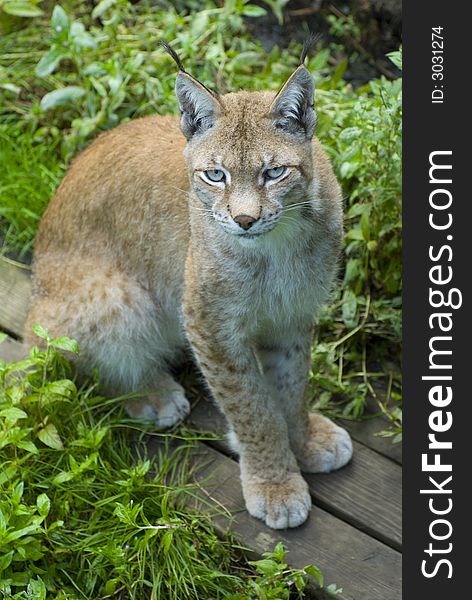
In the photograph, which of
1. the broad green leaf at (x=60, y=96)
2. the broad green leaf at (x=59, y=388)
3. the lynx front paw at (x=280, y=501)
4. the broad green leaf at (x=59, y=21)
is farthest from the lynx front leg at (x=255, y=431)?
the broad green leaf at (x=59, y=21)

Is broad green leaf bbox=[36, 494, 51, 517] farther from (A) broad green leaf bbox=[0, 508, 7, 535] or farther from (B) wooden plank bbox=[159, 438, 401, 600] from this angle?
(B) wooden plank bbox=[159, 438, 401, 600]

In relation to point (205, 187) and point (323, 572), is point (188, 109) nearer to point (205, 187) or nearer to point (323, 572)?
point (205, 187)

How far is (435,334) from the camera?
10.6ft

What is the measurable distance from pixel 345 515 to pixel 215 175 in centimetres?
137

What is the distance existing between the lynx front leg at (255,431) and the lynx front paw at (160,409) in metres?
0.43

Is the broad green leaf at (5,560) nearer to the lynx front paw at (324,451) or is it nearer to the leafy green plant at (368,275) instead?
the lynx front paw at (324,451)

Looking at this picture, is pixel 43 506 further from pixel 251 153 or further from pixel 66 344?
pixel 251 153

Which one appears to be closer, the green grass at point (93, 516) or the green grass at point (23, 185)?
the green grass at point (93, 516)

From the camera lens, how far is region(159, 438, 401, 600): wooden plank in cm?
330

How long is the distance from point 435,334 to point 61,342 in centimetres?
131

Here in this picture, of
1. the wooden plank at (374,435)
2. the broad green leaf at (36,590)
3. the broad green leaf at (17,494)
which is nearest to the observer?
the broad green leaf at (36,590)

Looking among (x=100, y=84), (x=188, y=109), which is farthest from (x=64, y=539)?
(x=100, y=84)

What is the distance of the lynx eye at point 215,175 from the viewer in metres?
3.00

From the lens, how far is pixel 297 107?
2980 millimetres
